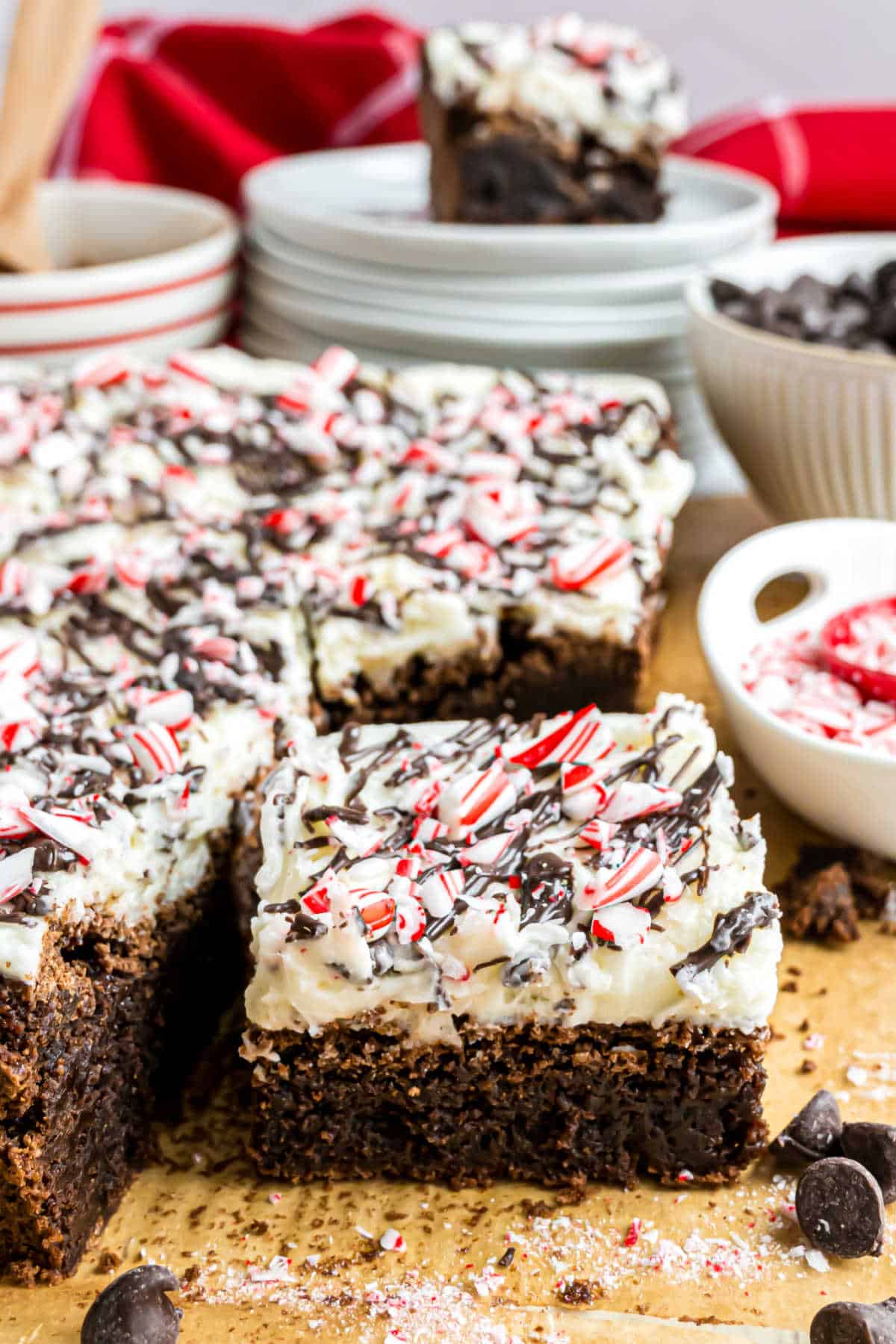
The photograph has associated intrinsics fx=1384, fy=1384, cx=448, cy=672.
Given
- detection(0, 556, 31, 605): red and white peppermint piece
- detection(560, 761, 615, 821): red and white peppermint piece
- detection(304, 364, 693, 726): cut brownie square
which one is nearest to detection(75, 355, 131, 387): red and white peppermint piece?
detection(304, 364, 693, 726): cut brownie square

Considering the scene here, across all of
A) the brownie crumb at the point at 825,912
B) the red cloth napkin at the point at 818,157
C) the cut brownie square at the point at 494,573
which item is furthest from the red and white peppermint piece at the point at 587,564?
the red cloth napkin at the point at 818,157

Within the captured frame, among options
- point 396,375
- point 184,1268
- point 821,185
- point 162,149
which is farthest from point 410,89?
point 184,1268

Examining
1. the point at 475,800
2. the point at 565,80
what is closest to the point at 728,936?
the point at 475,800

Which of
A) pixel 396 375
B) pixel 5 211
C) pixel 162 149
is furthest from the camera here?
pixel 162 149

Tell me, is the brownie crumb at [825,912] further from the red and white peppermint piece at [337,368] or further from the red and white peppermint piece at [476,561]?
the red and white peppermint piece at [337,368]

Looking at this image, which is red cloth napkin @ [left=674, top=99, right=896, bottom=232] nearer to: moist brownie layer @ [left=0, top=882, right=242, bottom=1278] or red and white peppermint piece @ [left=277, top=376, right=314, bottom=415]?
red and white peppermint piece @ [left=277, top=376, right=314, bottom=415]

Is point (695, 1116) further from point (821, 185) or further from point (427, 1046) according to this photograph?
point (821, 185)
